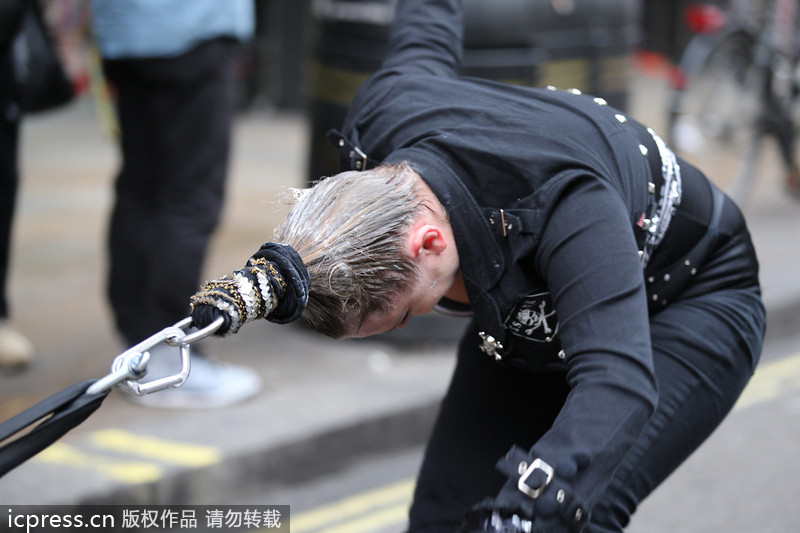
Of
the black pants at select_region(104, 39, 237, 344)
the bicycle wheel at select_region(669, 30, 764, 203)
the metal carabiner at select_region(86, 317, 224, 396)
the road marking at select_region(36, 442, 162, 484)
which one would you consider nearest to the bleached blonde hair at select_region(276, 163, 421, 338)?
the metal carabiner at select_region(86, 317, 224, 396)

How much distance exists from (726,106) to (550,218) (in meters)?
6.33

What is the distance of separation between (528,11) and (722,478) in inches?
82.0

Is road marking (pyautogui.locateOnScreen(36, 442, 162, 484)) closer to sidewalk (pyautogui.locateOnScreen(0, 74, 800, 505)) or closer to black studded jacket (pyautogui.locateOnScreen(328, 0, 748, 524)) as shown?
sidewalk (pyautogui.locateOnScreen(0, 74, 800, 505))

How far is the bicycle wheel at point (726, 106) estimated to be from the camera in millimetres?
7250

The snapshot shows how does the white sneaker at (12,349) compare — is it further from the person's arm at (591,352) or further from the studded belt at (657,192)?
the person's arm at (591,352)

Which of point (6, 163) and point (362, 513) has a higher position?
point (6, 163)

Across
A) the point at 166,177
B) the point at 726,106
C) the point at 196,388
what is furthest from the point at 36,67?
the point at 726,106

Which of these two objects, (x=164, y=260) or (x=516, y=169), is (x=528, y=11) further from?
(x=516, y=169)

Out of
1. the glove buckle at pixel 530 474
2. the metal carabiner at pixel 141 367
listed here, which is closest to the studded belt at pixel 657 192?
the glove buckle at pixel 530 474

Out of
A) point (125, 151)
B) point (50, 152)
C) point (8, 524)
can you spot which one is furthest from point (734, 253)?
point (50, 152)

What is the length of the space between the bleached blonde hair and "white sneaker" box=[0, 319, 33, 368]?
2626 millimetres

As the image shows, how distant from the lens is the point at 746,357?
2.23m

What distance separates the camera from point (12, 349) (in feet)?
13.4

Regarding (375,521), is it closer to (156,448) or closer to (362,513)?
(362,513)
